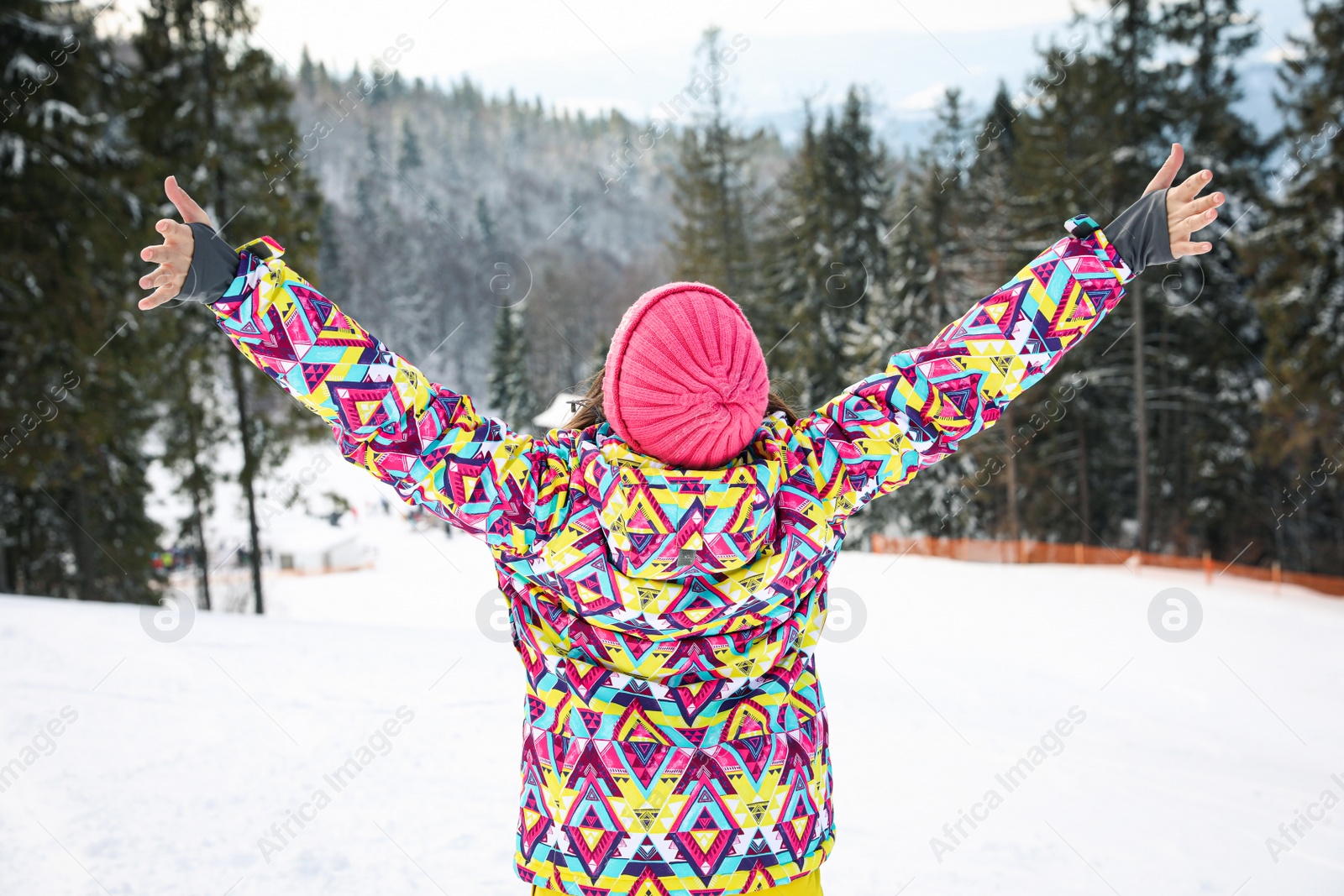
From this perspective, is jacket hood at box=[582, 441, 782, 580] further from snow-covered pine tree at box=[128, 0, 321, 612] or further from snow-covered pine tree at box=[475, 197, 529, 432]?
snow-covered pine tree at box=[475, 197, 529, 432]

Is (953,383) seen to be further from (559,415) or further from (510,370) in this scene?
(510,370)

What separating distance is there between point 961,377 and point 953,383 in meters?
0.02

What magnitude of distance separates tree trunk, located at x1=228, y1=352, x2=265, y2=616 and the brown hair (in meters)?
14.3

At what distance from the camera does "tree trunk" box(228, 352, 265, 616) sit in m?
14.9

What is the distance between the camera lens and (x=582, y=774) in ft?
6.18

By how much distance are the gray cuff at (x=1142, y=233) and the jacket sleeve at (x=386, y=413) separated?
1.34 m

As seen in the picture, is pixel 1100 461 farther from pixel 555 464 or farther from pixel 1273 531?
pixel 555 464

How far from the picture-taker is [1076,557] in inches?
727

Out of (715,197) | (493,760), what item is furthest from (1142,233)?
(715,197)

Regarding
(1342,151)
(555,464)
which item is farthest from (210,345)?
(1342,151)

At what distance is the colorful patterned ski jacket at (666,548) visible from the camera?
1.68 m

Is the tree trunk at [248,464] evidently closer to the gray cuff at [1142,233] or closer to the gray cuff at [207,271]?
the gray cuff at [207,271]

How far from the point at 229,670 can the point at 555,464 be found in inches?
256

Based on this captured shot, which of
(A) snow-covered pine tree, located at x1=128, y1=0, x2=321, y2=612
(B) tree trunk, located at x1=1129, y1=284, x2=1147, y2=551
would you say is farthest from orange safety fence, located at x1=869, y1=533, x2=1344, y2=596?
(A) snow-covered pine tree, located at x1=128, y1=0, x2=321, y2=612
